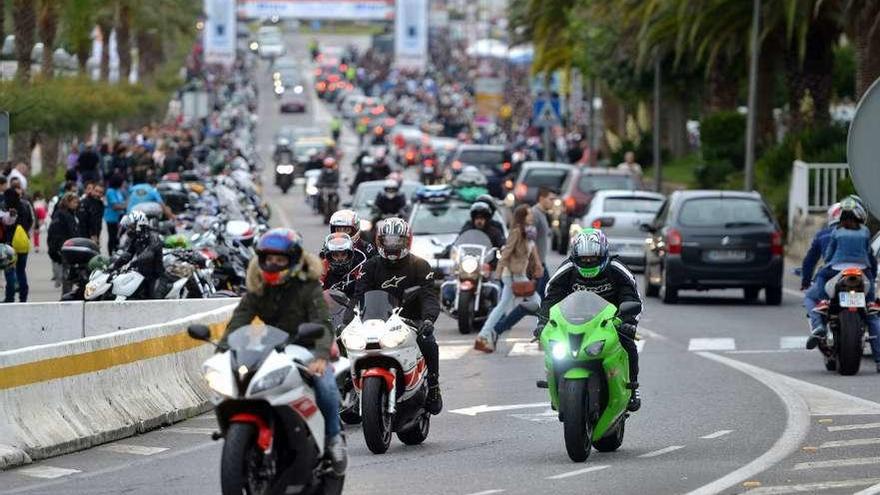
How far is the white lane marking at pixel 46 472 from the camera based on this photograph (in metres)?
14.5

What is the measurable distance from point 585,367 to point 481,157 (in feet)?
157

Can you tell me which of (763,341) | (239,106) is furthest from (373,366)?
(239,106)

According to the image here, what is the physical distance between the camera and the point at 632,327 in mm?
15062

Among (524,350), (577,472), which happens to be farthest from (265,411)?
(524,350)

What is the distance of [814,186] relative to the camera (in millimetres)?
43906

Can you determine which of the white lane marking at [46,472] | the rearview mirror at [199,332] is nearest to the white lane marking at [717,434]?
the white lane marking at [46,472]

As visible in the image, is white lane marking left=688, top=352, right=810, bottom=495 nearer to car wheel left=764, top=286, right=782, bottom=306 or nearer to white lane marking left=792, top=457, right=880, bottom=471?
white lane marking left=792, top=457, right=880, bottom=471

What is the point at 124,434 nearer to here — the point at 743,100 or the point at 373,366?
the point at 373,366

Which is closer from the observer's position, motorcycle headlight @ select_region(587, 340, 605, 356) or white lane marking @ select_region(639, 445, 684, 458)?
motorcycle headlight @ select_region(587, 340, 605, 356)

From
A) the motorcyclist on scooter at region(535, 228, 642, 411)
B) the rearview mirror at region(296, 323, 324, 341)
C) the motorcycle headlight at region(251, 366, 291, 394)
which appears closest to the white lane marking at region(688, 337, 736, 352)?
the motorcyclist on scooter at region(535, 228, 642, 411)

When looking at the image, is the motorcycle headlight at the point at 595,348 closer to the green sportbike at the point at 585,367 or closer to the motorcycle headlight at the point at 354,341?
the green sportbike at the point at 585,367

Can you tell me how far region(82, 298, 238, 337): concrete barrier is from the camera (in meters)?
21.0

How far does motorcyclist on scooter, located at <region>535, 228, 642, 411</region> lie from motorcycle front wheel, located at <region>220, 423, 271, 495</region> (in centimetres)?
423

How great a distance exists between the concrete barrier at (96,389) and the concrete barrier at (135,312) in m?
2.06
